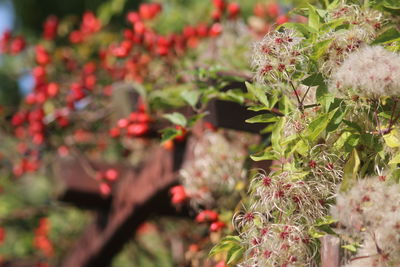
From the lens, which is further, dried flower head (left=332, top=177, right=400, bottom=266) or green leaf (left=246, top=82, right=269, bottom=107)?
green leaf (left=246, top=82, right=269, bottom=107)

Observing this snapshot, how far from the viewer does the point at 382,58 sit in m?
1.26

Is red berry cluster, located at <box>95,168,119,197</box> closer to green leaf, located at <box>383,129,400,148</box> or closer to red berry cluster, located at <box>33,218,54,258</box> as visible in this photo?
red berry cluster, located at <box>33,218,54,258</box>

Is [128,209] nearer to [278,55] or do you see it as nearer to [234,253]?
[234,253]

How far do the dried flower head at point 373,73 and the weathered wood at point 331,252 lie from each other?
34 cm

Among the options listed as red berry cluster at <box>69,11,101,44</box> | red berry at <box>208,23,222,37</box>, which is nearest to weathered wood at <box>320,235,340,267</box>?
red berry at <box>208,23,222,37</box>

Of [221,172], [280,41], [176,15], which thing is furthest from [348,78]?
[176,15]

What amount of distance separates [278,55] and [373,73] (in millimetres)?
247

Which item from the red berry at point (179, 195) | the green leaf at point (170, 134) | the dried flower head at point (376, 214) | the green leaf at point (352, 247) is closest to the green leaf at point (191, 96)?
the green leaf at point (170, 134)

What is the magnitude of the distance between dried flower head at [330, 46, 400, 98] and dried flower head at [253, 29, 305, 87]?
→ 14 centimetres

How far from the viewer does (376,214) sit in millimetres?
1158

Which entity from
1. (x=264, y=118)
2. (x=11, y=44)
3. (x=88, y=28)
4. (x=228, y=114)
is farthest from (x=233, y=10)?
(x=264, y=118)

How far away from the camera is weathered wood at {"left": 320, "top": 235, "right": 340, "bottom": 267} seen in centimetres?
143

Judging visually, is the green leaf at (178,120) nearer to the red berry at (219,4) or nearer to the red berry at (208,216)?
the red berry at (208,216)

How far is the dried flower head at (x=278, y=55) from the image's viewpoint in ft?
4.68
